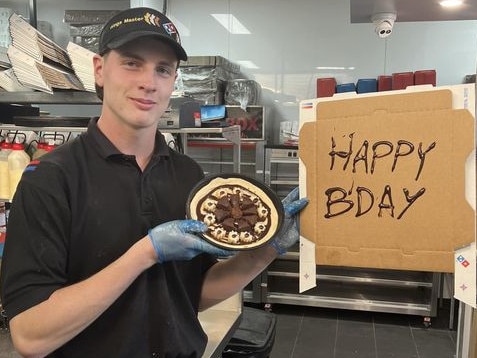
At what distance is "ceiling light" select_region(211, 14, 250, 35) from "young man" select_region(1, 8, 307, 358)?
3.62 metres

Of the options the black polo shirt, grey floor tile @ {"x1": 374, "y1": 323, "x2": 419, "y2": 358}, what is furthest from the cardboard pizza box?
grey floor tile @ {"x1": 374, "y1": 323, "x2": 419, "y2": 358}

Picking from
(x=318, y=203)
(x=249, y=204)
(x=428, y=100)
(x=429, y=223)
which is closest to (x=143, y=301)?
(x=249, y=204)

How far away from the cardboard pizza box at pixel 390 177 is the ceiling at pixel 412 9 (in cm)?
64

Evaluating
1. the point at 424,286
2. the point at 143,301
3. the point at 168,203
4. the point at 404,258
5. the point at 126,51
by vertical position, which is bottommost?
the point at 424,286

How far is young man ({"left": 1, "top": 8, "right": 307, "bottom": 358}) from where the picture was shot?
3.55ft

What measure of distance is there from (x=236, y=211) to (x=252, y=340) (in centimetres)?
139

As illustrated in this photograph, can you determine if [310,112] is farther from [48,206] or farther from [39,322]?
[39,322]

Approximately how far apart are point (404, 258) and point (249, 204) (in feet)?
1.47

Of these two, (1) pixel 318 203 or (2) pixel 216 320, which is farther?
(2) pixel 216 320

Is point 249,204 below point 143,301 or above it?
above

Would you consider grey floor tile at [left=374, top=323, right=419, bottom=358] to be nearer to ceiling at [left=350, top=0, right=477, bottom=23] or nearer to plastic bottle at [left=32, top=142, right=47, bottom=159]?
ceiling at [left=350, top=0, right=477, bottom=23]

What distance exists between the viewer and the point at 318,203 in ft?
4.29

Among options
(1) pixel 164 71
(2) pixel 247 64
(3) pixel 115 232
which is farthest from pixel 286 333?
(1) pixel 164 71

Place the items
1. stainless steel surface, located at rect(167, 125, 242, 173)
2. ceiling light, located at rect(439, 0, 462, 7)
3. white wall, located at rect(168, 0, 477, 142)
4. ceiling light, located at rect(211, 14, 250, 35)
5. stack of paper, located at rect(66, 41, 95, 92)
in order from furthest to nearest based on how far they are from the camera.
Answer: ceiling light, located at rect(211, 14, 250, 35)
white wall, located at rect(168, 0, 477, 142)
stack of paper, located at rect(66, 41, 95, 92)
stainless steel surface, located at rect(167, 125, 242, 173)
ceiling light, located at rect(439, 0, 462, 7)
